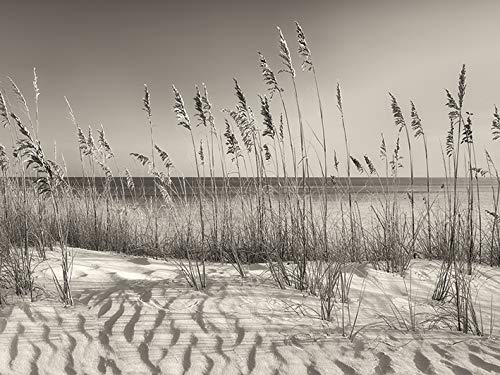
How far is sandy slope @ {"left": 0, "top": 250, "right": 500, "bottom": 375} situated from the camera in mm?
2229

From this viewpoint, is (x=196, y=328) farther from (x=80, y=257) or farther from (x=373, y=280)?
(x=80, y=257)

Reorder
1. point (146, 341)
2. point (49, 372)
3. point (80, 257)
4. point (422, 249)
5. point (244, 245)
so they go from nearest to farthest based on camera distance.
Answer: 1. point (49, 372)
2. point (146, 341)
3. point (80, 257)
4. point (244, 245)
5. point (422, 249)

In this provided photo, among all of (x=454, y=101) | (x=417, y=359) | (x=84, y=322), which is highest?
(x=454, y=101)

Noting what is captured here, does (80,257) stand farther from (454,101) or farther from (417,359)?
(454,101)

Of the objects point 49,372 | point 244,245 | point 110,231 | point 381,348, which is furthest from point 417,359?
Answer: point 110,231

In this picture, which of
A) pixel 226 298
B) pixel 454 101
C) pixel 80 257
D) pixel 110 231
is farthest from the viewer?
pixel 110 231

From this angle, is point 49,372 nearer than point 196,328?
Yes

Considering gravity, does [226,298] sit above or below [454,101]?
below

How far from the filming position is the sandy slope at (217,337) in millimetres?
2229

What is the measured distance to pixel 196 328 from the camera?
2.59 meters

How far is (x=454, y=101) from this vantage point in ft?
10.8

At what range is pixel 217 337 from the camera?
2.50 m

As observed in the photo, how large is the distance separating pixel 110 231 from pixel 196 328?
354 centimetres

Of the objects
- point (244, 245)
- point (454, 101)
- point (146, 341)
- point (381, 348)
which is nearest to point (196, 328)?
point (146, 341)
